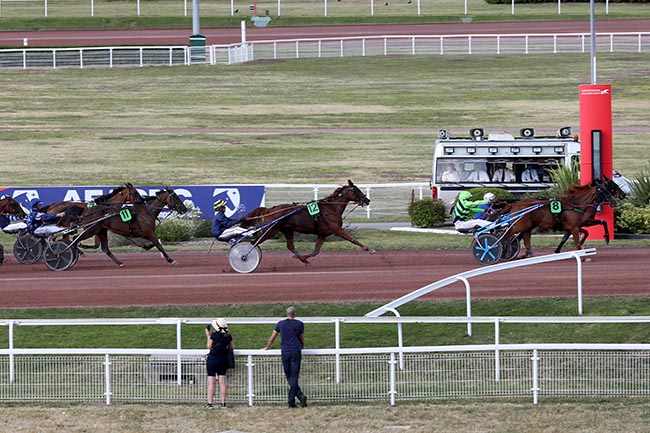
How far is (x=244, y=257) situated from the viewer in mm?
21766

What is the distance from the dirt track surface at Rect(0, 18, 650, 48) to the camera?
61156 mm

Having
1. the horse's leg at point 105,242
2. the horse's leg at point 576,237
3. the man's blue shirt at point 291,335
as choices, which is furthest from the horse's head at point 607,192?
the man's blue shirt at point 291,335

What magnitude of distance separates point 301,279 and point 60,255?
13.7ft

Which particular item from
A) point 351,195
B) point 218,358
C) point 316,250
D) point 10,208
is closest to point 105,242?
point 10,208

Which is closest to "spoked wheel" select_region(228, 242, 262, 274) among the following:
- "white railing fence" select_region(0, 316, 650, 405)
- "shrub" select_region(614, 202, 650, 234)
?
"white railing fence" select_region(0, 316, 650, 405)

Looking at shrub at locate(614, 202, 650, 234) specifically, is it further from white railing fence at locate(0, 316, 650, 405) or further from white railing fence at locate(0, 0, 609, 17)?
white railing fence at locate(0, 0, 609, 17)

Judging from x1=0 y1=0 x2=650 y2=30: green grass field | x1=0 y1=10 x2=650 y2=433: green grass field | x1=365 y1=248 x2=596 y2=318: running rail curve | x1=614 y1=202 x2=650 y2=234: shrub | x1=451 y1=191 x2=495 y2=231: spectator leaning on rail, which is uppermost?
x1=0 y1=0 x2=650 y2=30: green grass field

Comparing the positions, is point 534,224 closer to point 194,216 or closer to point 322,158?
point 194,216

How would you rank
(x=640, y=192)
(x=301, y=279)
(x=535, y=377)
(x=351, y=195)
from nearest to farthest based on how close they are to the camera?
1. (x=535, y=377)
2. (x=301, y=279)
3. (x=351, y=195)
4. (x=640, y=192)

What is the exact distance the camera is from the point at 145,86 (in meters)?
52.2

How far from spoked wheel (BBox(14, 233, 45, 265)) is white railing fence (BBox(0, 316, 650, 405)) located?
7.69m

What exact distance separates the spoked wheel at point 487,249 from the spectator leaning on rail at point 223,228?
144 inches

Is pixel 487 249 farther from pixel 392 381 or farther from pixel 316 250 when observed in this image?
pixel 392 381

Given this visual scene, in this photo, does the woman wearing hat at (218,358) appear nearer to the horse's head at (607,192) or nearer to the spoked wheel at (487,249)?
the spoked wheel at (487,249)
